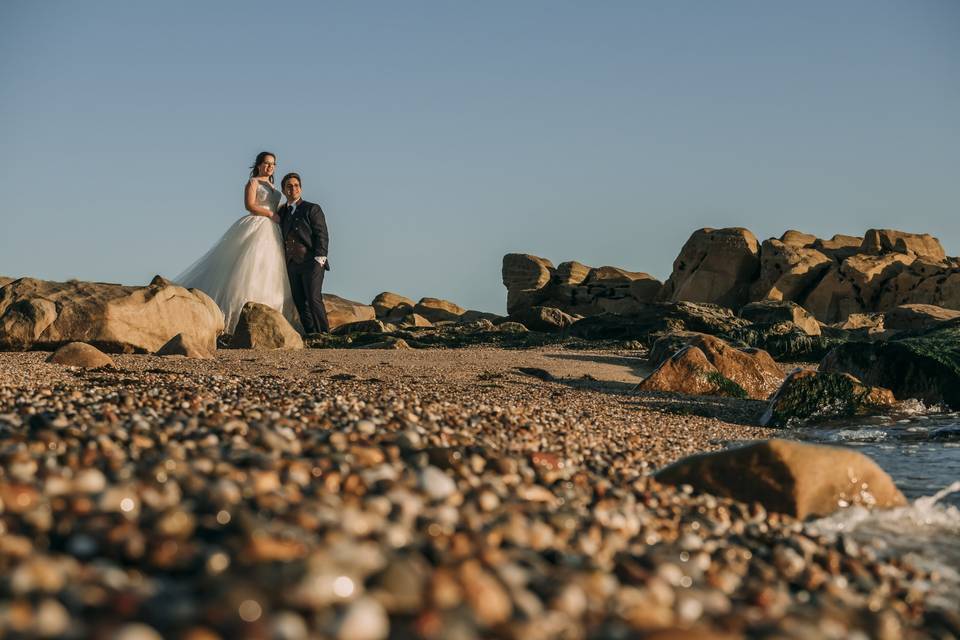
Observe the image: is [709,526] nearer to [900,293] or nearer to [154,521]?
[154,521]

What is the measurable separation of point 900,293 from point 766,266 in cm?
454

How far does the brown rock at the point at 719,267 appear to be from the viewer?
104 feet

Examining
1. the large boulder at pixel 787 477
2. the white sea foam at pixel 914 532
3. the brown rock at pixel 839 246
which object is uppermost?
the brown rock at pixel 839 246

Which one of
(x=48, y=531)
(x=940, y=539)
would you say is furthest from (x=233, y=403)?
(x=940, y=539)

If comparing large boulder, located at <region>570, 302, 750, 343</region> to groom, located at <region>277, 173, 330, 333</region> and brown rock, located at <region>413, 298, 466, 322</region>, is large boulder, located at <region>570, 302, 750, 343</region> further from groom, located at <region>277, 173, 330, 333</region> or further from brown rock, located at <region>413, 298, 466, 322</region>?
brown rock, located at <region>413, 298, 466, 322</region>

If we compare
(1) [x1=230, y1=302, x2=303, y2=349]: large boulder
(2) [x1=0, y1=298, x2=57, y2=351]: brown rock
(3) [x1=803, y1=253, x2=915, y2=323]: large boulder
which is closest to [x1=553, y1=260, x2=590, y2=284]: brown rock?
(3) [x1=803, y1=253, x2=915, y2=323]: large boulder

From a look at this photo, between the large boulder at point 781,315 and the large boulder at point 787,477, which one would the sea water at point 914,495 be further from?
the large boulder at point 781,315

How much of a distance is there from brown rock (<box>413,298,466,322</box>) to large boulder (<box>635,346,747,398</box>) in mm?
19953

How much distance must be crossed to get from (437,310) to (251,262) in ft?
50.1

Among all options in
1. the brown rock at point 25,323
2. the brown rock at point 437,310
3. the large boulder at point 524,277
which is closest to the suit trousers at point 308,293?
the brown rock at point 25,323

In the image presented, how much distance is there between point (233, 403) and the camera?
5637mm

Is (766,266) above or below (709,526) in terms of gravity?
above

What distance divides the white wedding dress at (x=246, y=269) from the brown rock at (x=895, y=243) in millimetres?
24016

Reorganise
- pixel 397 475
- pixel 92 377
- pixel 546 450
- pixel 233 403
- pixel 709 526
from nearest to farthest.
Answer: pixel 397 475 < pixel 709 526 < pixel 546 450 < pixel 233 403 < pixel 92 377
